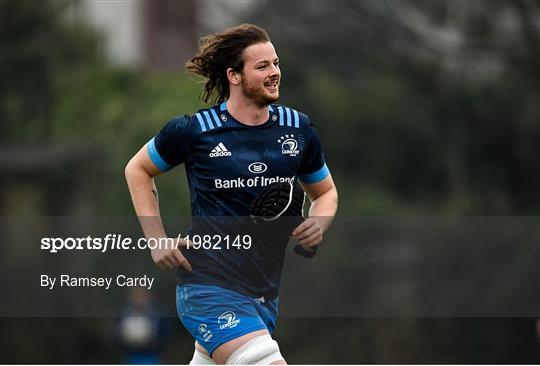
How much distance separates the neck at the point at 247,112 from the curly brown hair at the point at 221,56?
166mm

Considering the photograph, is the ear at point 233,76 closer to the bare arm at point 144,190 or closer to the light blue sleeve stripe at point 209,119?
the light blue sleeve stripe at point 209,119

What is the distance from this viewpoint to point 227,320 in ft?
21.2

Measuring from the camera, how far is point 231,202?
660cm

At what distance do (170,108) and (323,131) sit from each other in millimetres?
2929

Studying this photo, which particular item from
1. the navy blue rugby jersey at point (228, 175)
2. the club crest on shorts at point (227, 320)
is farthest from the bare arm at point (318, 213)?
the club crest on shorts at point (227, 320)

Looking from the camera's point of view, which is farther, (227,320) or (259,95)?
(259,95)

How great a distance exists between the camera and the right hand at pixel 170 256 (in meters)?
6.52

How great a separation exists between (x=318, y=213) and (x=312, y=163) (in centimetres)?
24

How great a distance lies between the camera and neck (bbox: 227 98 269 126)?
6637 mm

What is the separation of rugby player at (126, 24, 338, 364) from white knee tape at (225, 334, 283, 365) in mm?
22

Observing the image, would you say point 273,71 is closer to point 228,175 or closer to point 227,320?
point 228,175

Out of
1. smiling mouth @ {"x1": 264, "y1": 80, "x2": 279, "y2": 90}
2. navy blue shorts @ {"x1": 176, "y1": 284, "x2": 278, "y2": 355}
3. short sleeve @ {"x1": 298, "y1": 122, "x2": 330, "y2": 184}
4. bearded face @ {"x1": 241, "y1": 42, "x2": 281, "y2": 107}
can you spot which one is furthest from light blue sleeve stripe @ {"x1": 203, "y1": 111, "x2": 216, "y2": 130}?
navy blue shorts @ {"x1": 176, "y1": 284, "x2": 278, "y2": 355}

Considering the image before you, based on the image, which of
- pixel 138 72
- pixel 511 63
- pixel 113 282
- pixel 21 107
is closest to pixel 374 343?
pixel 113 282

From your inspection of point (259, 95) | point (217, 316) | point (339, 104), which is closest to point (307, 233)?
point (217, 316)
